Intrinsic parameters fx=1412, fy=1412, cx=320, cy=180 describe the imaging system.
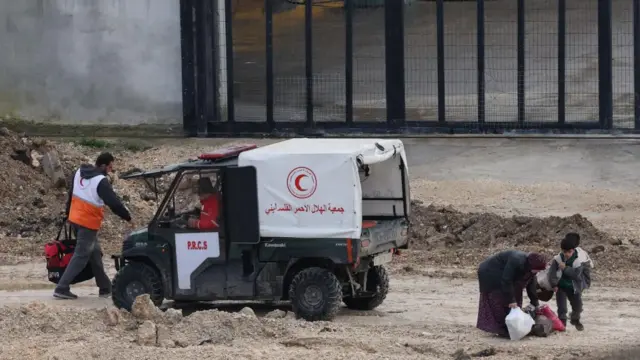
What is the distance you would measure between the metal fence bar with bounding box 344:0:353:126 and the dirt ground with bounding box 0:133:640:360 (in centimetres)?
180

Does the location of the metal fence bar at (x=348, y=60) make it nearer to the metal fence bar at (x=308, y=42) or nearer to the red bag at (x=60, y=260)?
the metal fence bar at (x=308, y=42)

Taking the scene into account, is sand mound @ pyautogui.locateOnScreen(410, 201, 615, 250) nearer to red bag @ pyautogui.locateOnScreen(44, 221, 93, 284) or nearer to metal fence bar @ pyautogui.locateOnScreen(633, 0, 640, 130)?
red bag @ pyautogui.locateOnScreen(44, 221, 93, 284)

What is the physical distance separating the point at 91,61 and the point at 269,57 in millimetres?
3387

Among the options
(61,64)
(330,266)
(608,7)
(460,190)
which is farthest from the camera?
(61,64)

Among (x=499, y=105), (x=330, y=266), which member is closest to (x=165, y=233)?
(x=330, y=266)

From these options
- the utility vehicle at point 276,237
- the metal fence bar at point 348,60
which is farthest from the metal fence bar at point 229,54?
the utility vehicle at point 276,237

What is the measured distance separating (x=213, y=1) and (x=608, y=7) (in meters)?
7.02

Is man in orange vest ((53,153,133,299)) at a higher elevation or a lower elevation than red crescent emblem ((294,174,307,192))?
lower

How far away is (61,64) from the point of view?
2628 cm

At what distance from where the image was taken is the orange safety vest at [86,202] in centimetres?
1603

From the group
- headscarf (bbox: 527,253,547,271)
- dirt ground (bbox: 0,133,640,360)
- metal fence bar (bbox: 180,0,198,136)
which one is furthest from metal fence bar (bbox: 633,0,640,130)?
headscarf (bbox: 527,253,547,271)

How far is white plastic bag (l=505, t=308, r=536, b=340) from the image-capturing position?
13.3 meters

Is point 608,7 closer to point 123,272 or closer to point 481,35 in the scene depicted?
point 481,35

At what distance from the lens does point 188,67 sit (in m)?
25.5
